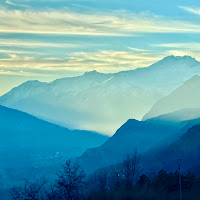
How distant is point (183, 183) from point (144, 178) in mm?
27828

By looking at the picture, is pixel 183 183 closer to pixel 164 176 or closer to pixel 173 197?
pixel 164 176

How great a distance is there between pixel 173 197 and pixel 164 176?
136 ft

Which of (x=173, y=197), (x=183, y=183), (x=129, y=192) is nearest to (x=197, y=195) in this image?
(x=173, y=197)

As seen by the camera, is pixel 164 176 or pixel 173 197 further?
pixel 164 176

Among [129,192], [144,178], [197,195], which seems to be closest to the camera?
[197,195]

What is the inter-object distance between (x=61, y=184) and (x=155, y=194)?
88.2 ft

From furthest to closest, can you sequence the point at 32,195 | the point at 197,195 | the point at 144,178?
the point at 144,178, the point at 32,195, the point at 197,195

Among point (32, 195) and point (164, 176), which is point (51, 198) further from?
point (164, 176)

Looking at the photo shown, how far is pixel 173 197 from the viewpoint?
4648 inches

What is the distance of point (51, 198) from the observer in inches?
5172

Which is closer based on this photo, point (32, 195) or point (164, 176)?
point (32, 195)

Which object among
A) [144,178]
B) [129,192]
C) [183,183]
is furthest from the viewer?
[144,178]

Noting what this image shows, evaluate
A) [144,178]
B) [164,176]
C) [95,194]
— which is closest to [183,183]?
[164,176]

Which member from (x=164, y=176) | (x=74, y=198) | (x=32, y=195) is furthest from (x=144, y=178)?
(x=32, y=195)
